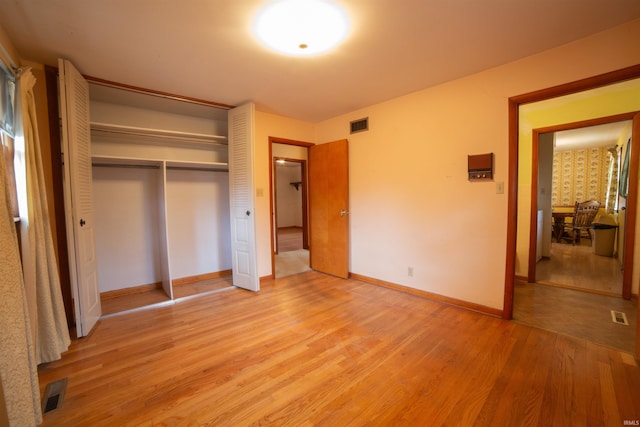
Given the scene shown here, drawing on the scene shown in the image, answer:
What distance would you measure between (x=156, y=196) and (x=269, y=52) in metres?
2.46

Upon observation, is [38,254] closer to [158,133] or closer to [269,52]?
[158,133]

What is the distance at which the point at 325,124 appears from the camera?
429 cm

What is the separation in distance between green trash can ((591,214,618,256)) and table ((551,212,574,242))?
1.58 m

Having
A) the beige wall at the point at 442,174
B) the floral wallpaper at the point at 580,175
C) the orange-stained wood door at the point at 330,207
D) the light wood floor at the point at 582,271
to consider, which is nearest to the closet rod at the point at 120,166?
the beige wall at the point at 442,174

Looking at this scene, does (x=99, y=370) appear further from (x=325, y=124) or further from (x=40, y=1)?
(x=325, y=124)

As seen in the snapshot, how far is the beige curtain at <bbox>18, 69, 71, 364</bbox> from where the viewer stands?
1875mm

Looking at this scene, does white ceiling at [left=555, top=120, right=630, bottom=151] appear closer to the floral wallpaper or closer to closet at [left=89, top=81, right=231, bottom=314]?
the floral wallpaper

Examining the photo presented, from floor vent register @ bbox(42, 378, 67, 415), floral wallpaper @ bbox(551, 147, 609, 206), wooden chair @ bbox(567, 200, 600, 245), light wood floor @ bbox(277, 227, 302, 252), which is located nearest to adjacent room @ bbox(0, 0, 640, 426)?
floor vent register @ bbox(42, 378, 67, 415)

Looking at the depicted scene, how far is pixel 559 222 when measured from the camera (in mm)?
6695

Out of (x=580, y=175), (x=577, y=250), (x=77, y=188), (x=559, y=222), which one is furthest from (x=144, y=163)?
(x=580, y=175)

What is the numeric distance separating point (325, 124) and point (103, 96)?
2.87m

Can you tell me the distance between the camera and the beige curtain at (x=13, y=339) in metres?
1.23

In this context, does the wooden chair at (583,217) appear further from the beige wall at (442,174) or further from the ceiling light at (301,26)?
the ceiling light at (301,26)

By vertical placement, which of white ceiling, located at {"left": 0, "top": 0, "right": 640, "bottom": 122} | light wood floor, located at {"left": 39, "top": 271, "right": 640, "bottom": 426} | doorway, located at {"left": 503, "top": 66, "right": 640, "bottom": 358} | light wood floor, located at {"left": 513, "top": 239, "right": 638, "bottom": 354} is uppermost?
white ceiling, located at {"left": 0, "top": 0, "right": 640, "bottom": 122}
